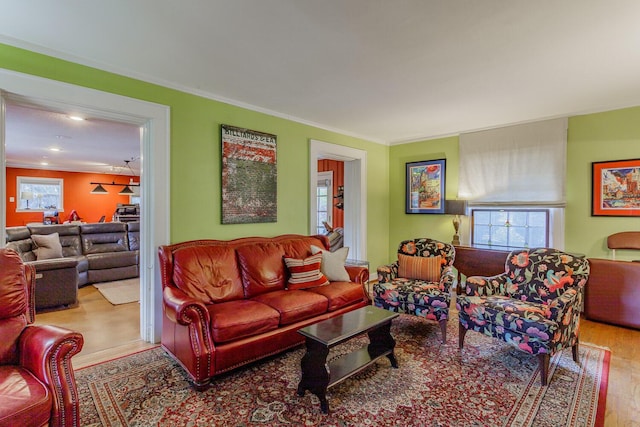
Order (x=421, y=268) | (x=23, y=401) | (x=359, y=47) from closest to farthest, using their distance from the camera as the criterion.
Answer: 1. (x=23, y=401)
2. (x=359, y=47)
3. (x=421, y=268)

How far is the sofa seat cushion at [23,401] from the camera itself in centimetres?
129

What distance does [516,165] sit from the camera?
4246 millimetres

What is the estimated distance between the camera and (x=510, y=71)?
272 centimetres

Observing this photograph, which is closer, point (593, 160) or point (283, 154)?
point (593, 160)

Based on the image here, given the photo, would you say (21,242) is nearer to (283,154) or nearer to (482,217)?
(283,154)

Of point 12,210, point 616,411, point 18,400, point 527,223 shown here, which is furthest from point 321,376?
point 12,210

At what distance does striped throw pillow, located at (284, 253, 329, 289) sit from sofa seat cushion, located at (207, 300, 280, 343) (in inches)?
23.9

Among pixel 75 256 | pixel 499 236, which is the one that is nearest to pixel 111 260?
pixel 75 256

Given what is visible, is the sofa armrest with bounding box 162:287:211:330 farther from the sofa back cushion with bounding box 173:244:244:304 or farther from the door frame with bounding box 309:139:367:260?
the door frame with bounding box 309:139:367:260

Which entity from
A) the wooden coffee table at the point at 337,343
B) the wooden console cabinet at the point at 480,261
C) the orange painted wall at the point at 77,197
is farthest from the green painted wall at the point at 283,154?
the orange painted wall at the point at 77,197

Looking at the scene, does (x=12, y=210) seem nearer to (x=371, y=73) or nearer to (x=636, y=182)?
(x=371, y=73)

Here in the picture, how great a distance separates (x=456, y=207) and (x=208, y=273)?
3478 mm

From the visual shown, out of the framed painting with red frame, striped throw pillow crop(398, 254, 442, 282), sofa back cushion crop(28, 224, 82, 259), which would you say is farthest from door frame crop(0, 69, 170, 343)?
the framed painting with red frame

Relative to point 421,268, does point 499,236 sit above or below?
above
